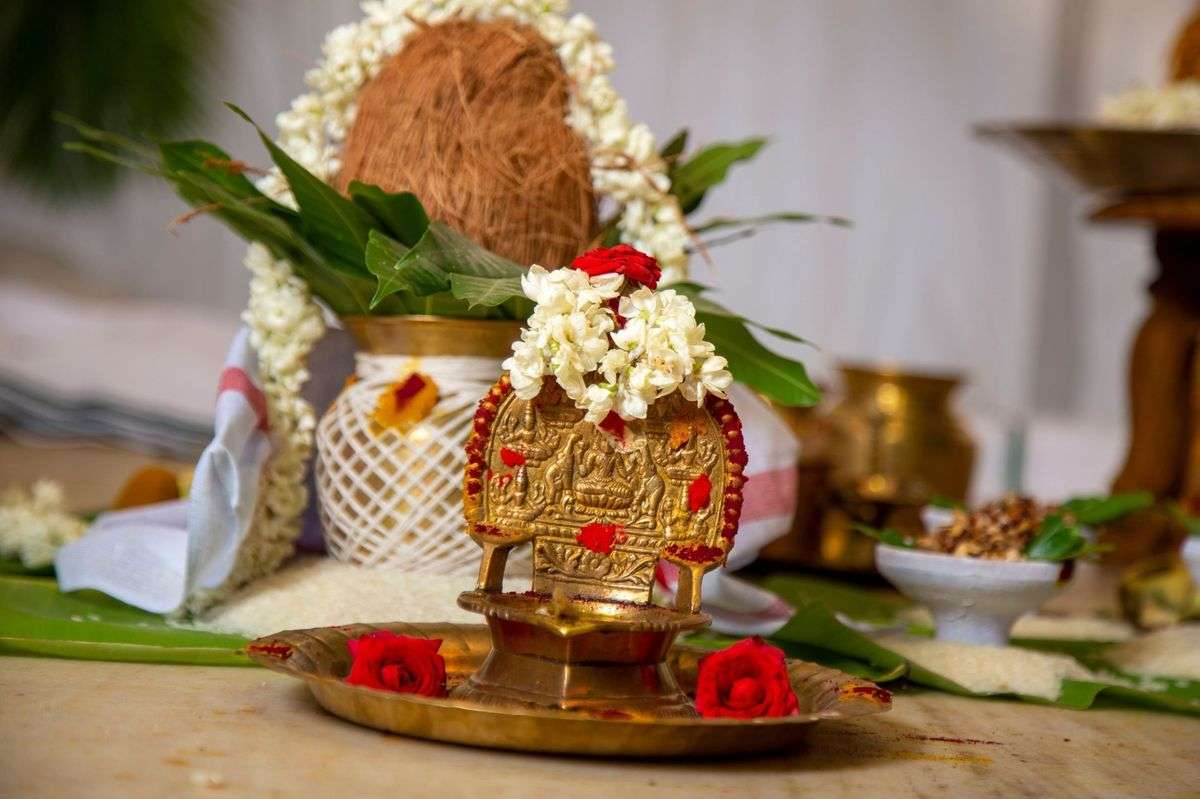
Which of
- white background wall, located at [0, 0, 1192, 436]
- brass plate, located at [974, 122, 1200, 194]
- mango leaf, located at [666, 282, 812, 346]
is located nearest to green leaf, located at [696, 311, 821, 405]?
mango leaf, located at [666, 282, 812, 346]

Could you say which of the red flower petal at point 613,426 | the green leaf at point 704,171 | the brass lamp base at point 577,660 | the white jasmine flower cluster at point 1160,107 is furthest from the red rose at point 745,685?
the white jasmine flower cluster at point 1160,107

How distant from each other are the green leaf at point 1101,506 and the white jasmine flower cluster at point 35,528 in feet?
3.12

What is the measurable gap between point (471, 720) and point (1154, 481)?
Answer: 171 cm

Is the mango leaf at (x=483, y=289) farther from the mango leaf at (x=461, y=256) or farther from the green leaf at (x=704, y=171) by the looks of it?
the green leaf at (x=704, y=171)

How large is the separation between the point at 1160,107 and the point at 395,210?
1.54m

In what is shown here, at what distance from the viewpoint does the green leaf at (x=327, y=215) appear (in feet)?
3.57

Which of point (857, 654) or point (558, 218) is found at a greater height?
point (558, 218)

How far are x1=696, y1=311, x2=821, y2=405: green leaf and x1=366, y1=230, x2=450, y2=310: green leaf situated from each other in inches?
8.6

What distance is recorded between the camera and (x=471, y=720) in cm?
73

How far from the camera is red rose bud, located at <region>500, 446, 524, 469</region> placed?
34.7 inches

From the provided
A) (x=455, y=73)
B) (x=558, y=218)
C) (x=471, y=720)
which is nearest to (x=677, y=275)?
(x=558, y=218)

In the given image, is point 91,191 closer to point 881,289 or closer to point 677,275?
point 881,289

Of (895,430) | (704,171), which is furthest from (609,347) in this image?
(895,430)

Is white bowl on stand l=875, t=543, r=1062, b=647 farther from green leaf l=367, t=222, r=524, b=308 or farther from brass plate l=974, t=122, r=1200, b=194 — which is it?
brass plate l=974, t=122, r=1200, b=194
